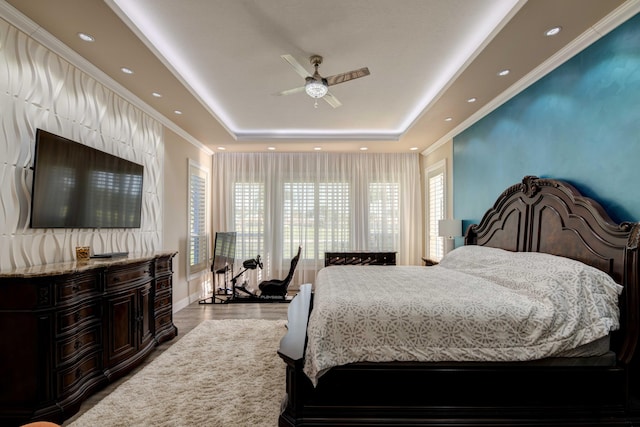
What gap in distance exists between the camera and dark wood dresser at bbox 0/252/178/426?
188cm

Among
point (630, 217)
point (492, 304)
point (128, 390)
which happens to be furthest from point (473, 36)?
point (128, 390)

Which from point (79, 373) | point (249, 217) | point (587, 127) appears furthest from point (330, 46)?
point (249, 217)

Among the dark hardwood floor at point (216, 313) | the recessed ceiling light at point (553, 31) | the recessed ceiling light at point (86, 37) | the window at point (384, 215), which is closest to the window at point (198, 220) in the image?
the dark hardwood floor at point (216, 313)

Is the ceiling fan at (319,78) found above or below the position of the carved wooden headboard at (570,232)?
above

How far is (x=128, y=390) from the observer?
2330 millimetres

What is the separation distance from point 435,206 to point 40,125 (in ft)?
17.7

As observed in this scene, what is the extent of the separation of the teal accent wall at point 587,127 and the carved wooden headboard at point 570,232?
16 centimetres

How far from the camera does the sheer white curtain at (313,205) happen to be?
612 centimetres

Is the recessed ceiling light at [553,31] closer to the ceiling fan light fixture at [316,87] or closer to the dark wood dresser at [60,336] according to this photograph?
the ceiling fan light fixture at [316,87]

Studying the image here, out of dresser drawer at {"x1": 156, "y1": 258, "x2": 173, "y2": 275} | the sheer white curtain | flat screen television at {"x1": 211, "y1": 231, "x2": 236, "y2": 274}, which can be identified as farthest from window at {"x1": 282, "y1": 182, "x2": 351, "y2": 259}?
dresser drawer at {"x1": 156, "y1": 258, "x2": 173, "y2": 275}

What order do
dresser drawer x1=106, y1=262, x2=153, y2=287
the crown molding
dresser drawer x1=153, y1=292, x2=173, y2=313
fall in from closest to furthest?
the crown molding → dresser drawer x1=106, y1=262, x2=153, y2=287 → dresser drawer x1=153, y1=292, x2=173, y2=313

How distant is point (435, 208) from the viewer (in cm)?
556

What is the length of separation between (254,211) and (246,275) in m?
1.30

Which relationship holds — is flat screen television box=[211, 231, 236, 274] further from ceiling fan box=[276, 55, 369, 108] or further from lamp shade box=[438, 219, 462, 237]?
lamp shade box=[438, 219, 462, 237]
